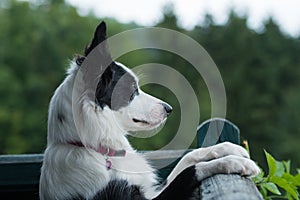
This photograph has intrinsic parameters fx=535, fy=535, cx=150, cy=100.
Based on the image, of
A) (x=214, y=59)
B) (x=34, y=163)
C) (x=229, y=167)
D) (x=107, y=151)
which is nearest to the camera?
(x=229, y=167)

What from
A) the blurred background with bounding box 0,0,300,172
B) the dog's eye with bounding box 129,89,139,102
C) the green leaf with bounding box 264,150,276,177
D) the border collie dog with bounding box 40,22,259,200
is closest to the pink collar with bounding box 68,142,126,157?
the border collie dog with bounding box 40,22,259,200

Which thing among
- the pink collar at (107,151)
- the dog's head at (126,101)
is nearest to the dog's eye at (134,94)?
the dog's head at (126,101)

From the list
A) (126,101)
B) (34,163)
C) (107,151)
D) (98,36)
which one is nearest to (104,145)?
(107,151)

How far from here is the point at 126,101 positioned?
2.14 m

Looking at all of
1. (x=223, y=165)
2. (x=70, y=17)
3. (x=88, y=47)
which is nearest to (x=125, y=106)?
(x=88, y=47)

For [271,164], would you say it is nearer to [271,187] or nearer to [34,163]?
[271,187]

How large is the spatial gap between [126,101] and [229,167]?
0.61 metres

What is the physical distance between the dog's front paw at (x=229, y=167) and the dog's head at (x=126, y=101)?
46cm

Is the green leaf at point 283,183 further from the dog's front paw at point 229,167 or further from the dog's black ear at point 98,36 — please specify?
the dog's black ear at point 98,36

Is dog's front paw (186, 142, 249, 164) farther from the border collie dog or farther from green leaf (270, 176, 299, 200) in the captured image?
green leaf (270, 176, 299, 200)

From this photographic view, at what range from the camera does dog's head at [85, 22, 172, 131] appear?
2059 millimetres

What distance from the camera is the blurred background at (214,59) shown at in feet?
52.5

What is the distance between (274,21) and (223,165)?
15614 millimetres

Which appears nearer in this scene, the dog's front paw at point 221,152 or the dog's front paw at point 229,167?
the dog's front paw at point 229,167
